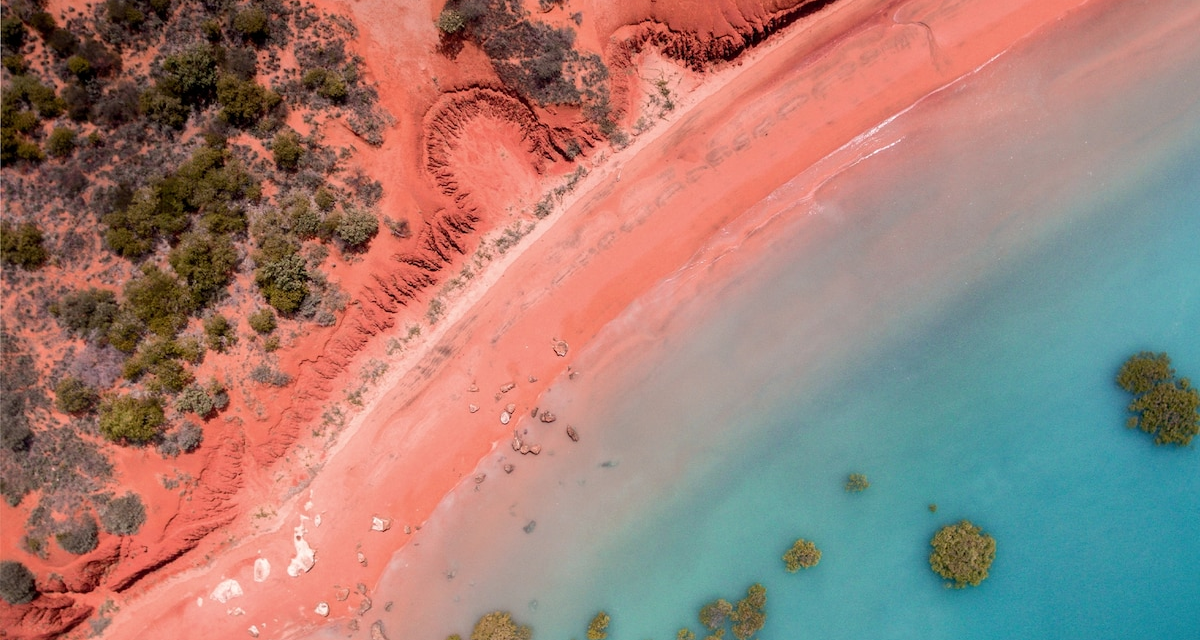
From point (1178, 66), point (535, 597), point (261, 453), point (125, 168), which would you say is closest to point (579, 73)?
point (125, 168)

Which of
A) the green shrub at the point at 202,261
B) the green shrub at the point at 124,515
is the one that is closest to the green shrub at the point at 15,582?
the green shrub at the point at 124,515

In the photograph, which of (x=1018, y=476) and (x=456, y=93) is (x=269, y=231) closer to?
(x=456, y=93)

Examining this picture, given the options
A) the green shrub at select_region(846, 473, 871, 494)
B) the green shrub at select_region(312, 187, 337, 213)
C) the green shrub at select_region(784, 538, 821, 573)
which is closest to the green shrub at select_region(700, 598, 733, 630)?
the green shrub at select_region(784, 538, 821, 573)

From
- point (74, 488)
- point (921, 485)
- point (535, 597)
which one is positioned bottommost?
point (921, 485)

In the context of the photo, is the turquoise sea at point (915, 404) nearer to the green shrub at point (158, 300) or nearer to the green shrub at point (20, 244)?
the green shrub at point (158, 300)

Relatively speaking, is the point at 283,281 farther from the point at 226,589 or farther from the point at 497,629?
the point at 497,629
